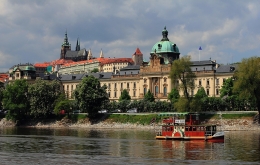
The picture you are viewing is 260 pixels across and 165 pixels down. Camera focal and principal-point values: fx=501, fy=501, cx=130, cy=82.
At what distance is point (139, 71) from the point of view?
639ft

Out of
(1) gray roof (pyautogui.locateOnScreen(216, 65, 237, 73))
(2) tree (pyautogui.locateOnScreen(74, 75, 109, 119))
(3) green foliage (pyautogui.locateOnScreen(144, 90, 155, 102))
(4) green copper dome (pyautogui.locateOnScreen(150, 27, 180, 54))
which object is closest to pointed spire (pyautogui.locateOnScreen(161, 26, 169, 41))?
(4) green copper dome (pyautogui.locateOnScreen(150, 27, 180, 54))

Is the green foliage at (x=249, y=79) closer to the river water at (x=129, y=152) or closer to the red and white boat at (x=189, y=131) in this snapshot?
the red and white boat at (x=189, y=131)

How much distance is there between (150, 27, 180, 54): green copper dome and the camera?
627 ft

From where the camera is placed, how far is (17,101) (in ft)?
489

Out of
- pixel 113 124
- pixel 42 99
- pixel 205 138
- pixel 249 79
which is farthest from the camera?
pixel 42 99

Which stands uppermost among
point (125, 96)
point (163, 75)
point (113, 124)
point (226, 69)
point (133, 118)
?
point (226, 69)

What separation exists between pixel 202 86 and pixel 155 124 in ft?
166

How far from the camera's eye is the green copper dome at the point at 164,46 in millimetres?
191000

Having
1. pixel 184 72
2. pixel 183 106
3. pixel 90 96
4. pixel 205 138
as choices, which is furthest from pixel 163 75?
pixel 205 138

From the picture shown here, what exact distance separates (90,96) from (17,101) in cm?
2550

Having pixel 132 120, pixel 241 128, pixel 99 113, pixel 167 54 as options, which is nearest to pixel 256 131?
pixel 241 128

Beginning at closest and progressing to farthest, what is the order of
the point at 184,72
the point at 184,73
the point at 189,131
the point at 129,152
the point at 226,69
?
the point at 129,152 → the point at 189,131 → the point at 184,72 → the point at 184,73 → the point at 226,69

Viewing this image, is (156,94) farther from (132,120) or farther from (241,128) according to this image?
(241,128)

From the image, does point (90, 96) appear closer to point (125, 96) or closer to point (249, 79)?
point (249, 79)
